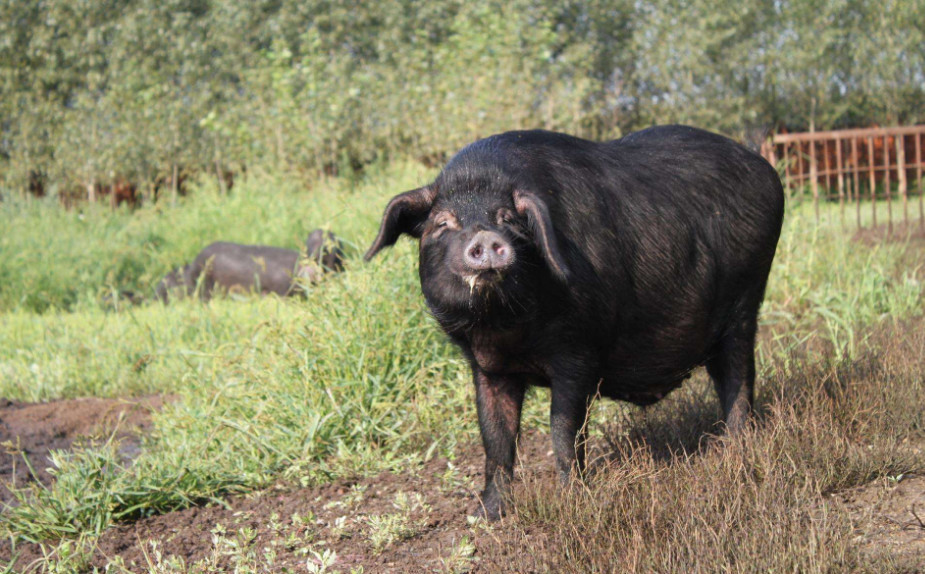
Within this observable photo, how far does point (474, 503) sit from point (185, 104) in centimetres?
1873

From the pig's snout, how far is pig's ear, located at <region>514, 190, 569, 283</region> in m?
0.13

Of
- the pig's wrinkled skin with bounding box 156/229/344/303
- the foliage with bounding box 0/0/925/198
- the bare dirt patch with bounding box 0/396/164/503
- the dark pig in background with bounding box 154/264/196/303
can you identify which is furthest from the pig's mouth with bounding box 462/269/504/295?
the foliage with bounding box 0/0/925/198

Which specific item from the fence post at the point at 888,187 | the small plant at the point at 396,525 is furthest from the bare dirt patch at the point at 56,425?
the fence post at the point at 888,187

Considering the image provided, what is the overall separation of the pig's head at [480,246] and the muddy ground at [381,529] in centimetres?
68

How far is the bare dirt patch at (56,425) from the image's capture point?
4938 mm

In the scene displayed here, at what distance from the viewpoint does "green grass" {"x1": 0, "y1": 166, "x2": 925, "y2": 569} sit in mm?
4121

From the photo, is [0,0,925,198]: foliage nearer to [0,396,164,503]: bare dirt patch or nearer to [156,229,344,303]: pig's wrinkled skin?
[156,229,344,303]: pig's wrinkled skin

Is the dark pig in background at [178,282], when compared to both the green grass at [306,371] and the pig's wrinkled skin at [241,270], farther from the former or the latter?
the green grass at [306,371]

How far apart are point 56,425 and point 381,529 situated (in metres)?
2.88

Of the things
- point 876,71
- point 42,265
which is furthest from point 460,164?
point 876,71

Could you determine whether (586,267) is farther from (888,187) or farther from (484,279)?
(888,187)

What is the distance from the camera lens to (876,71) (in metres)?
24.4

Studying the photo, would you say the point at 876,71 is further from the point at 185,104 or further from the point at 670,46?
the point at 185,104

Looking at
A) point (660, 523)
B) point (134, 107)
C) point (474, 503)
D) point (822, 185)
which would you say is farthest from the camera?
point (822, 185)
